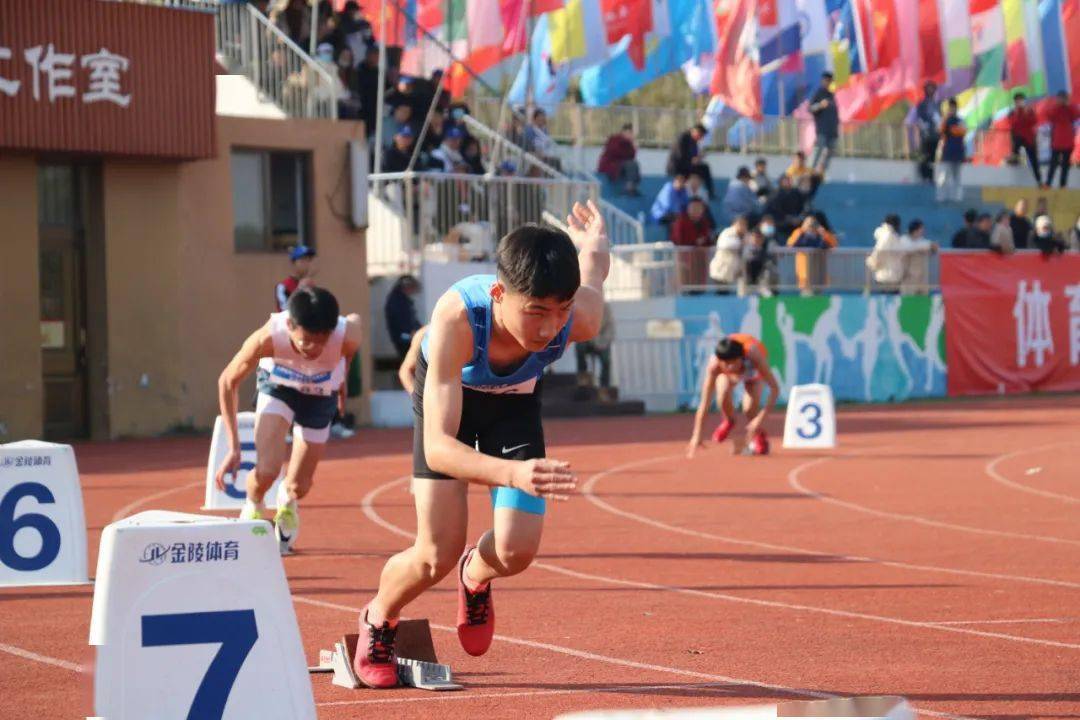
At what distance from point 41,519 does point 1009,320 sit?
2714 cm

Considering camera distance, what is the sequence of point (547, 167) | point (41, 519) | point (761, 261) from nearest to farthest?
point (41, 519)
point (547, 167)
point (761, 261)

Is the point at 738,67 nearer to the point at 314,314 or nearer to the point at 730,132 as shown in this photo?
the point at 730,132

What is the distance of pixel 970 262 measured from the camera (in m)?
34.8

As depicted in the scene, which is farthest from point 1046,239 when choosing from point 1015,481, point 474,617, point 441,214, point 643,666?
point 474,617

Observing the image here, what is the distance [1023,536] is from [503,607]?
16.4 ft

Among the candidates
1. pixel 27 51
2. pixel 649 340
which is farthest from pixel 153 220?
pixel 649 340

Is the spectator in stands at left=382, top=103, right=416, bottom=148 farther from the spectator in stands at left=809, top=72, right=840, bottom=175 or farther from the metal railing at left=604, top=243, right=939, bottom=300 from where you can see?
the spectator in stands at left=809, top=72, right=840, bottom=175

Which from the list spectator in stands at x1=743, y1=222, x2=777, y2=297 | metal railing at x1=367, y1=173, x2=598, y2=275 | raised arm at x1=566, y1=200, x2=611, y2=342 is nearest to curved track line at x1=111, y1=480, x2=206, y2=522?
raised arm at x1=566, y1=200, x2=611, y2=342

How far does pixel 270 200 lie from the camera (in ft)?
90.9

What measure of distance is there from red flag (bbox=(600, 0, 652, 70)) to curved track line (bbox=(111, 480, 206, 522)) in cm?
2082

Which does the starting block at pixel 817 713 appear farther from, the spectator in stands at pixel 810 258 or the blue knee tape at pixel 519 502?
the spectator in stands at pixel 810 258

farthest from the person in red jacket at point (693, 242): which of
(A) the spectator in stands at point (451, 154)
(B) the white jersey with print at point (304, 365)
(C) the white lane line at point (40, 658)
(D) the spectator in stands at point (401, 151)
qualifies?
(C) the white lane line at point (40, 658)

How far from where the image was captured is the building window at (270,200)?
2742 cm

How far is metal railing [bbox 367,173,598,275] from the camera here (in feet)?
95.1
